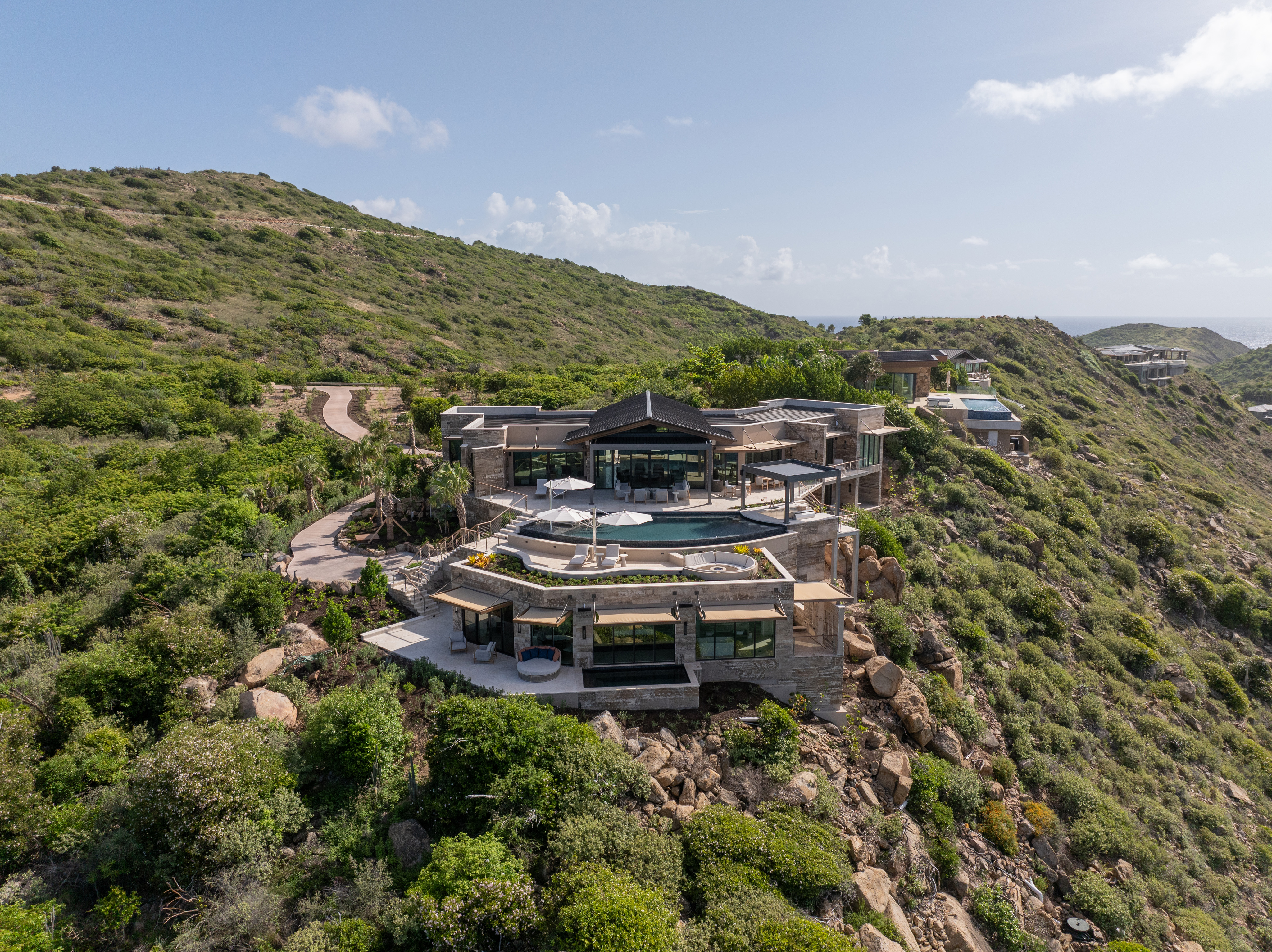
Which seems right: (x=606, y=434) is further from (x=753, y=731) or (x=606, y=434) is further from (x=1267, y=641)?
(x=1267, y=641)

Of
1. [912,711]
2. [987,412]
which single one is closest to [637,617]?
[912,711]

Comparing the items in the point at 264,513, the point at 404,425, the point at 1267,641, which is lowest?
the point at 1267,641

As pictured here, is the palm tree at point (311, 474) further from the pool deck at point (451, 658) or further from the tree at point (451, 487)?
the pool deck at point (451, 658)

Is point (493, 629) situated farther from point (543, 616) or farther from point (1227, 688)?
point (1227, 688)

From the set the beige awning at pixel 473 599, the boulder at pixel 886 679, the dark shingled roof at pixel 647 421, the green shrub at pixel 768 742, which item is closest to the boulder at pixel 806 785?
the green shrub at pixel 768 742

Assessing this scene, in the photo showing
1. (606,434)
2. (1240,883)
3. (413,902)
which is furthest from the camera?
(606,434)

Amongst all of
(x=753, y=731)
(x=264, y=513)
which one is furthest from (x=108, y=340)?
(x=753, y=731)

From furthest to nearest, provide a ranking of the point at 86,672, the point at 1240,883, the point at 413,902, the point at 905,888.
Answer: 1. the point at 1240,883
2. the point at 86,672
3. the point at 905,888
4. the point at 413,902
